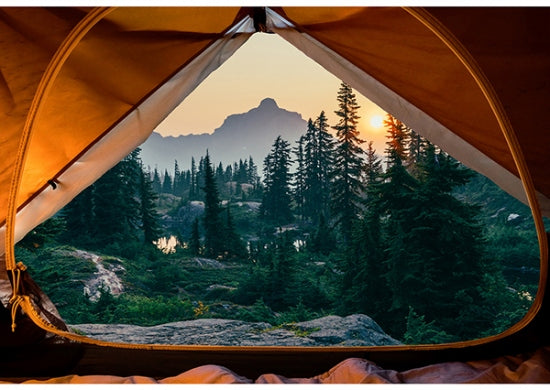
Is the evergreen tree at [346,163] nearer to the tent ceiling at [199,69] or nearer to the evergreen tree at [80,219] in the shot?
the evergreen tree at [80,219]

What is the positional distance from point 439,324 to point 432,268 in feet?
1.38

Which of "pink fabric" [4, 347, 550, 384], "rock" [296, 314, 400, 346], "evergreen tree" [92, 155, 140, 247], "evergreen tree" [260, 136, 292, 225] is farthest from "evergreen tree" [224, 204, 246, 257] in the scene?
"pink fabric" [4, 347, 550, 384]

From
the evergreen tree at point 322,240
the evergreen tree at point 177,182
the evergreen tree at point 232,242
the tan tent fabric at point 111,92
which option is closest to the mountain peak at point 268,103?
the evergreen tree at point 177,182

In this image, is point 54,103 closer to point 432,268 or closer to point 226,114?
point 432,268

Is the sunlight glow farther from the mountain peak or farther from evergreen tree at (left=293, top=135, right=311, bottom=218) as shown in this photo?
the mountain peak

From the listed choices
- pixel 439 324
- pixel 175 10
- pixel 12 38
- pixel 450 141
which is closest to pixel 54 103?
pixel 12 38

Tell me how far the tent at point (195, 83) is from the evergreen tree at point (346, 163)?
3145 mm

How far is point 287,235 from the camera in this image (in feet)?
15.6

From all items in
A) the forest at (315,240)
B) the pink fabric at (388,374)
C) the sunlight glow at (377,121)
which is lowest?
the pink fabric at (388,374)

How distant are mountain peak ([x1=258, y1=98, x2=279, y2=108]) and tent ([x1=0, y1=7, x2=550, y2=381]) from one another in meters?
3.83

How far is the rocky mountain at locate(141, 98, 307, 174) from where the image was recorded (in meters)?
5.51

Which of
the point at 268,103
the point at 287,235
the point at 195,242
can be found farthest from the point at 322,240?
the point at 268,103

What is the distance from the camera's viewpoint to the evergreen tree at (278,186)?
5469 millimetres

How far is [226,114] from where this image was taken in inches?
219
